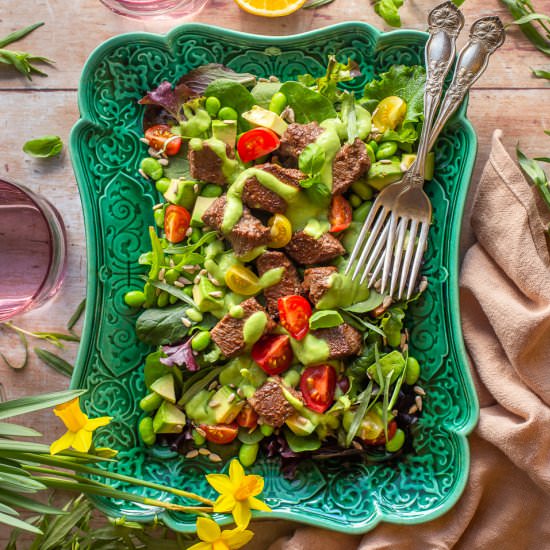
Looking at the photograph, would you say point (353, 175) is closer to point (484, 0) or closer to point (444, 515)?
point (484, 0)

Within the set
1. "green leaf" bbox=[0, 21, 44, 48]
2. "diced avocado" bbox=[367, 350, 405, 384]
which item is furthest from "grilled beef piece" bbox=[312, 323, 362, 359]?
"green leaf" bbox=[0, 21, 44, 48]

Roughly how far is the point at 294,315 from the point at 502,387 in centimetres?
84

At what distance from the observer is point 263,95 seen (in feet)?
8.94

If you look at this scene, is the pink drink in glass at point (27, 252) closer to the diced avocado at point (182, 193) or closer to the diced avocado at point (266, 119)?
the diced avocado at point (182, 193)

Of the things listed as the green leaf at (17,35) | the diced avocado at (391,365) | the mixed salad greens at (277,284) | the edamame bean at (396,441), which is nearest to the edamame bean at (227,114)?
the mixed salad greens at (277,284)

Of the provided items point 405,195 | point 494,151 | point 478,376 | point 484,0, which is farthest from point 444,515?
point 484,0

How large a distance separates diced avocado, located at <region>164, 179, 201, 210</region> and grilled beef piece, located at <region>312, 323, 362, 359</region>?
0.69 m

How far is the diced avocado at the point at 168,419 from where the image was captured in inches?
103

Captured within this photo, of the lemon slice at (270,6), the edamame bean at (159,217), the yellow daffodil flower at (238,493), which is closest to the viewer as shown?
the yellow daffodil flower at (238,493)

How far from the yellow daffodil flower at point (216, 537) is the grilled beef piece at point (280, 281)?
2.56 ft

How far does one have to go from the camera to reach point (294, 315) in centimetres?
259

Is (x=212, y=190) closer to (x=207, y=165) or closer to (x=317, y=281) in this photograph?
(x=207, y=165)

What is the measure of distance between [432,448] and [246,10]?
6.10 ft

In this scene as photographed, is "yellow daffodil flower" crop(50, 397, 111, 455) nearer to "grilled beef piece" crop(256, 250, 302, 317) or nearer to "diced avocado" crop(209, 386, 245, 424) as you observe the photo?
"diced avocado" crop(209, 386, 245, 424)
